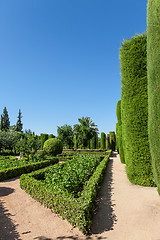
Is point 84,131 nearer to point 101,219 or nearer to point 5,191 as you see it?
point 5,191

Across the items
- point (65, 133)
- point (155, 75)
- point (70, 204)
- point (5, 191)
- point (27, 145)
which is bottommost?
point (5, 191)

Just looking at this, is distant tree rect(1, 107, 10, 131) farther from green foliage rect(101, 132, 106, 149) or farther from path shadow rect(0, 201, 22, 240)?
path shadow rect(0, 201, 22, 240)

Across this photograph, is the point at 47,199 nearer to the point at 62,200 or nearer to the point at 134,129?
the point at 62,200

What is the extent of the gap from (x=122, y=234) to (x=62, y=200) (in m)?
1.76

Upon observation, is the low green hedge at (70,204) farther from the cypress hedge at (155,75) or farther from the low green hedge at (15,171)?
the low green hedge at (15,171)

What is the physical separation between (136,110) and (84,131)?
23.4 meters

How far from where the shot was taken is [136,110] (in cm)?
673

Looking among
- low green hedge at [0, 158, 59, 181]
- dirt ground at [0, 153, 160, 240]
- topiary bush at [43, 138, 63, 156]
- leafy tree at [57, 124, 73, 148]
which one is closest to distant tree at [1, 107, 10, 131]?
leafy tree at [57, 124, 73, 148]

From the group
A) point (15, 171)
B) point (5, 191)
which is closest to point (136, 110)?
point (5, 191)

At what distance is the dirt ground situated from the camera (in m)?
3.41

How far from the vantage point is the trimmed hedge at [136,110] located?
6.46m

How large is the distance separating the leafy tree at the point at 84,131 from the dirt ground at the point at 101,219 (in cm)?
2390

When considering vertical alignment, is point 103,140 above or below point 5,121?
below

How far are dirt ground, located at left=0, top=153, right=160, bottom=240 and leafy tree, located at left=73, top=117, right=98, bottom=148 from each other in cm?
2390
